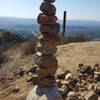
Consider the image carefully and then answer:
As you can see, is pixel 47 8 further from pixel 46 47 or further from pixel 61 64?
pixel 61 64

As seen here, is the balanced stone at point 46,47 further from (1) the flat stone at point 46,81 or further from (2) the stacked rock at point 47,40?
(1) the flat stone at point 46,81

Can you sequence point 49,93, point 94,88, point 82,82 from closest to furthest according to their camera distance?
point 49,93
point 94,88
point 82,82

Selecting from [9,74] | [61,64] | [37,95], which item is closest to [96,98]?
[37,95]

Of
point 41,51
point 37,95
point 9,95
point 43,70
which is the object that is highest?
point 41,51

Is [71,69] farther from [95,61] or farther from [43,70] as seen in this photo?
[43,70]

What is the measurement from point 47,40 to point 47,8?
66cm

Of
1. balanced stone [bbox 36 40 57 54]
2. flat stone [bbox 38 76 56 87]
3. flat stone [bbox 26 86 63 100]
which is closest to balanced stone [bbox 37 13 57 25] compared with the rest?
balanced stone [bbox 36 40 57 54]

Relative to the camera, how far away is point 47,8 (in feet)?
19.3

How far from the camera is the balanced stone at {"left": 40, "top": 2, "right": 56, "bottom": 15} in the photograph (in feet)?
19.2

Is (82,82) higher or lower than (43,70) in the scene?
lower

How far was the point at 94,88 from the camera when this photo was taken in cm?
782

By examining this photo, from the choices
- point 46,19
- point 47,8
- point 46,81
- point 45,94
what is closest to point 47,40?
point 46,19

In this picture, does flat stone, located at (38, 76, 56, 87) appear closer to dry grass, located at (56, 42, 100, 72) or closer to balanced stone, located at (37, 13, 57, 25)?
balanced stone, located at (37, 13, 57, 25)

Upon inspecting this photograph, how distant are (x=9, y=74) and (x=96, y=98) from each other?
457 cm
